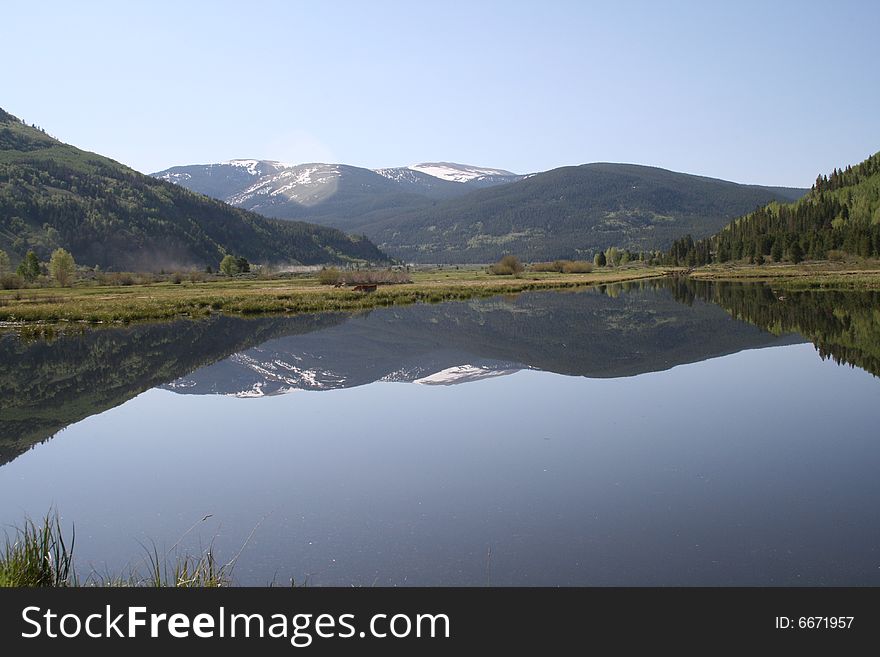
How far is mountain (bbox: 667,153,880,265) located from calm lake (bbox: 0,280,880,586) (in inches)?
4994

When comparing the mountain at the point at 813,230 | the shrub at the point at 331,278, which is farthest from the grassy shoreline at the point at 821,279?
the shrub at the point at 331,278

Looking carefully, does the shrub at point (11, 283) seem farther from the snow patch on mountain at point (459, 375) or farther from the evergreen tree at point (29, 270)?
the snow patch on mountain at point (459, 375)

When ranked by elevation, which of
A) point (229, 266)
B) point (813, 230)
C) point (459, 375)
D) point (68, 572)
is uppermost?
point (813, 230)

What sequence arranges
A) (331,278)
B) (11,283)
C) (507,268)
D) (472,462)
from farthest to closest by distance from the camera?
1. (507,268)
2. (331,278)
3. (11,283)
4. (472,462)

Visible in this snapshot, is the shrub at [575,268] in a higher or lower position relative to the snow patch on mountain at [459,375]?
higher

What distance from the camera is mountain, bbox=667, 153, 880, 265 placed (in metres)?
149

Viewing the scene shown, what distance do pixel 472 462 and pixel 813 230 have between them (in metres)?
171

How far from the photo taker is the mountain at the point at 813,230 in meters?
149

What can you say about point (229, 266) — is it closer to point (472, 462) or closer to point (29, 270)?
point (29, 270)

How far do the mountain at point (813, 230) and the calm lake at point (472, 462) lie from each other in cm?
12686

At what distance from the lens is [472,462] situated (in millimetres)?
16031

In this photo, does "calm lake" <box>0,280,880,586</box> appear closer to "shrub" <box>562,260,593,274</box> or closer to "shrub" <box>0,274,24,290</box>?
"shrub" <box>0,274,24,290</box>

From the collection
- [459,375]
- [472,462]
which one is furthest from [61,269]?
[472,462]
